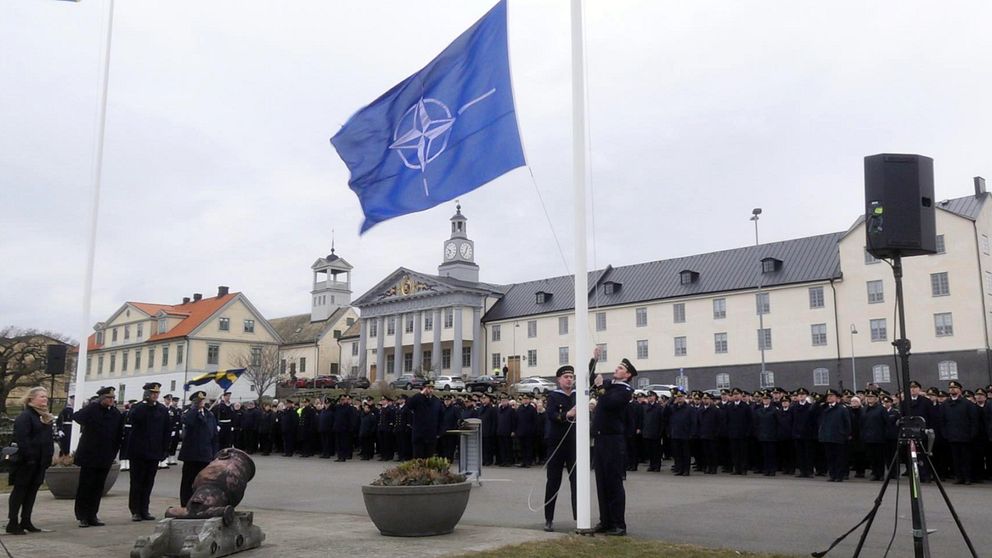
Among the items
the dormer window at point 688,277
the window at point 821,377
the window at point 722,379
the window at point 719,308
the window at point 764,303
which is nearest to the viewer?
the window at point 821,377

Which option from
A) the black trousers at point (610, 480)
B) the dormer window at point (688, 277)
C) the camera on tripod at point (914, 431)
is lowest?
the black trousers at point (610, 480)

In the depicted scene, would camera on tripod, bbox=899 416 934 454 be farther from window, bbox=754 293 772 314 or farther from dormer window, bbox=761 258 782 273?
dormer window, bbox=761 258 782 273

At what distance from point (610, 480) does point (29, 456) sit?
25.7 feet

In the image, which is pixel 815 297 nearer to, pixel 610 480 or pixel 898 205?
pixel 610 480

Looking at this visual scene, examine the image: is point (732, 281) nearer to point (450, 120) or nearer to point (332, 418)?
point (332, 418)

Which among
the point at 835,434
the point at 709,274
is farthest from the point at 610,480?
the point at 709,274

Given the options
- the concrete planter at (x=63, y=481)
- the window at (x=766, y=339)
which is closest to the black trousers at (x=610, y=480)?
the concrete planter at (x=63, y=481)

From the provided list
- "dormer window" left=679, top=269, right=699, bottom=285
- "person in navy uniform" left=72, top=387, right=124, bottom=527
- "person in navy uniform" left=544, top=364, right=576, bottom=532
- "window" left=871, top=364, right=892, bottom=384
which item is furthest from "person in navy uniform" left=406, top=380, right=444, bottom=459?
"dormer window" left=679, top=269, right=699, bottom=285

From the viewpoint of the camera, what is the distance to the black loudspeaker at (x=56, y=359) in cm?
1964

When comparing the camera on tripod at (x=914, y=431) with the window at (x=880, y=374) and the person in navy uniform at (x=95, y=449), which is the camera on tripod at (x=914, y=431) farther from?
the window at (x=880, y=374)

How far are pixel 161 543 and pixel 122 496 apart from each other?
905cm

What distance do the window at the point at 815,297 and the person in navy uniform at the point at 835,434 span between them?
4622 centimetres

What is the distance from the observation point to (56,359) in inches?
783

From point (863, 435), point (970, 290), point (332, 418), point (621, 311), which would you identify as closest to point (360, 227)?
point (863, 435)
